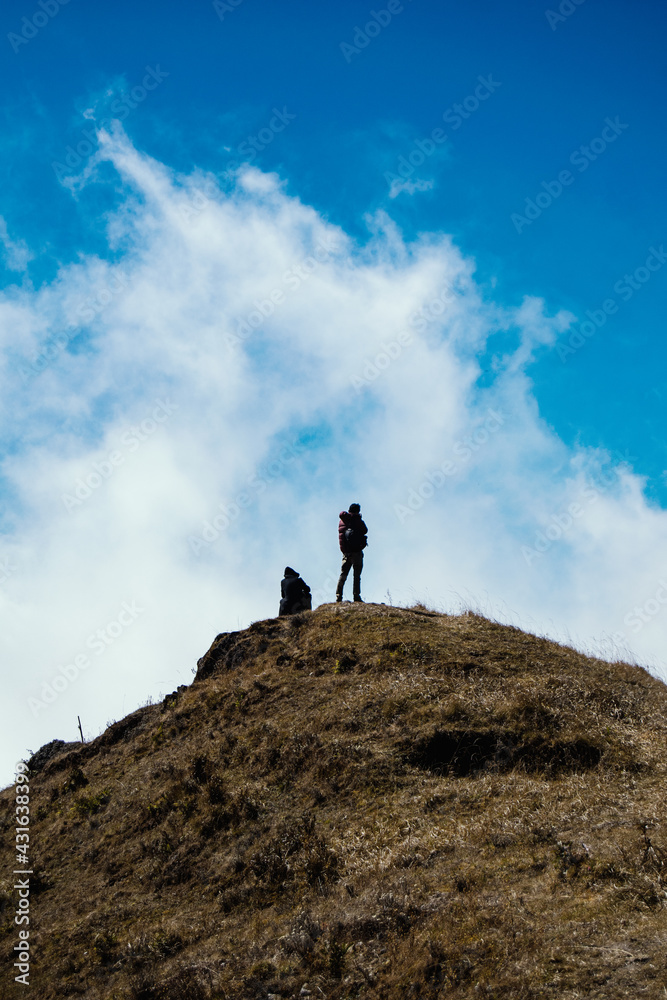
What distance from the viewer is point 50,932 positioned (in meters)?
13.8

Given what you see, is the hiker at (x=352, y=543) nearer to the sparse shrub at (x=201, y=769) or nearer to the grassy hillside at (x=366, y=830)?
the grassy hillside at (x=366, y=830)

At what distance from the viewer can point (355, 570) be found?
25.2 meters

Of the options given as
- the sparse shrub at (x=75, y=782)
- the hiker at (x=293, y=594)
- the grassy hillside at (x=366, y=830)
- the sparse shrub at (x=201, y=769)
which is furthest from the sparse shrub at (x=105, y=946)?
the hiker at (x=293, y=594)

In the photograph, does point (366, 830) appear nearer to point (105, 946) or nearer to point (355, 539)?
point (105, 946)

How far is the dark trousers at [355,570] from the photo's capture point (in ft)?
82.2

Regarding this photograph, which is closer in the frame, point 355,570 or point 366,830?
point 366,830

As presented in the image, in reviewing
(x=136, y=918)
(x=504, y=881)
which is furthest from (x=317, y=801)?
(x=504, y=881)

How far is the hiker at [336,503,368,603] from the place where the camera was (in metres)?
24.9

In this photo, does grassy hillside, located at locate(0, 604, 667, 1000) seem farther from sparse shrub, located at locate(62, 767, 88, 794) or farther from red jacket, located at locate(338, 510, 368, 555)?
red jacket, located at locate(338, 510, 368, 555)

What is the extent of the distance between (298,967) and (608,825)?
5.58 meters

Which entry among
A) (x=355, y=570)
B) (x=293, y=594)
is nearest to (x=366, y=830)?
(x=355, y=570)

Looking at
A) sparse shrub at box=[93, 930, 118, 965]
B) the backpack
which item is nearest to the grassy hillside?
sparse shrub at box=[93, 930, 118, 965]

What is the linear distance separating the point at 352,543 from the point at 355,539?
18 centimetres

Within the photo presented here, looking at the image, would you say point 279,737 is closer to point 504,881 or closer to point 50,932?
point 50,932
